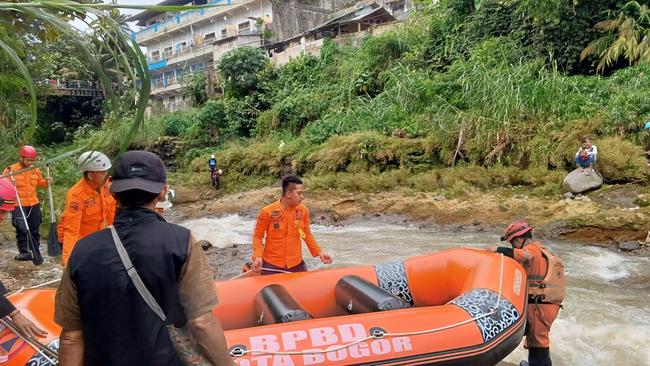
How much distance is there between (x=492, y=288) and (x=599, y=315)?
240 centimetres

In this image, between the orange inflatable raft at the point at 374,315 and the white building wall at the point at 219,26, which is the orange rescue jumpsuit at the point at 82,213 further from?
the white building wall at the point at 219,26

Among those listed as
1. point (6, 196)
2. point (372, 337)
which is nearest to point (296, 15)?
point (372, 337)

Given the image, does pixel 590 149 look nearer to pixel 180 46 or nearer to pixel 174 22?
pixel 180 46

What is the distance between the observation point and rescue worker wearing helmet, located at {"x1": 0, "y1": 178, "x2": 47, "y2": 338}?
2.23 meters

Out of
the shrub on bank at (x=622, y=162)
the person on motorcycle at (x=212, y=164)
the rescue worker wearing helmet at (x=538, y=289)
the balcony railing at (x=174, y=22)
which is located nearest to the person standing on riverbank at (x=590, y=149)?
the shrub on bank at (x=622, y=162)

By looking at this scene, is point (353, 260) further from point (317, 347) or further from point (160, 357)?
point (160, 357)

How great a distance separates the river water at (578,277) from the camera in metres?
4.69

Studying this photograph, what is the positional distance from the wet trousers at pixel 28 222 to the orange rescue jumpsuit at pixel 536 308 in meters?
5.48

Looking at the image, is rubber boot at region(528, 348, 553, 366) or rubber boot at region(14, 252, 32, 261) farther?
rubber boot at region(14, 252, 32, 261)

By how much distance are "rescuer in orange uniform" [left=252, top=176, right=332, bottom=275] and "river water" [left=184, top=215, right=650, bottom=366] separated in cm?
203

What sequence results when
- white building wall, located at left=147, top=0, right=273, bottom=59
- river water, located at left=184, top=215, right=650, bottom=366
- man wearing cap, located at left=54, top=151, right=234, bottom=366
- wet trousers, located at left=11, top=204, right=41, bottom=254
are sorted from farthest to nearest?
white building wall, located at left=147, top=0, right=273, bottom=59, wet trousers, located at left=11, top=204, right=41, bottom=254, river water, located at left=184, top=215, right=650, bottom=366, man wearing cap, located at left=54, top=151, right=234, bottom=366

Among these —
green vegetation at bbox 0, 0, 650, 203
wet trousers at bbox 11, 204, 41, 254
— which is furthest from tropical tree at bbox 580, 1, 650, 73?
wet trousers at bbox 11, 204, 41, 254

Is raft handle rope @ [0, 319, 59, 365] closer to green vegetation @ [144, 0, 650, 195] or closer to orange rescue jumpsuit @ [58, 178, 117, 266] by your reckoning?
orange rescue jumpsuit @ [58, 178, 117, 266]

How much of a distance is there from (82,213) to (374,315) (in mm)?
2113
